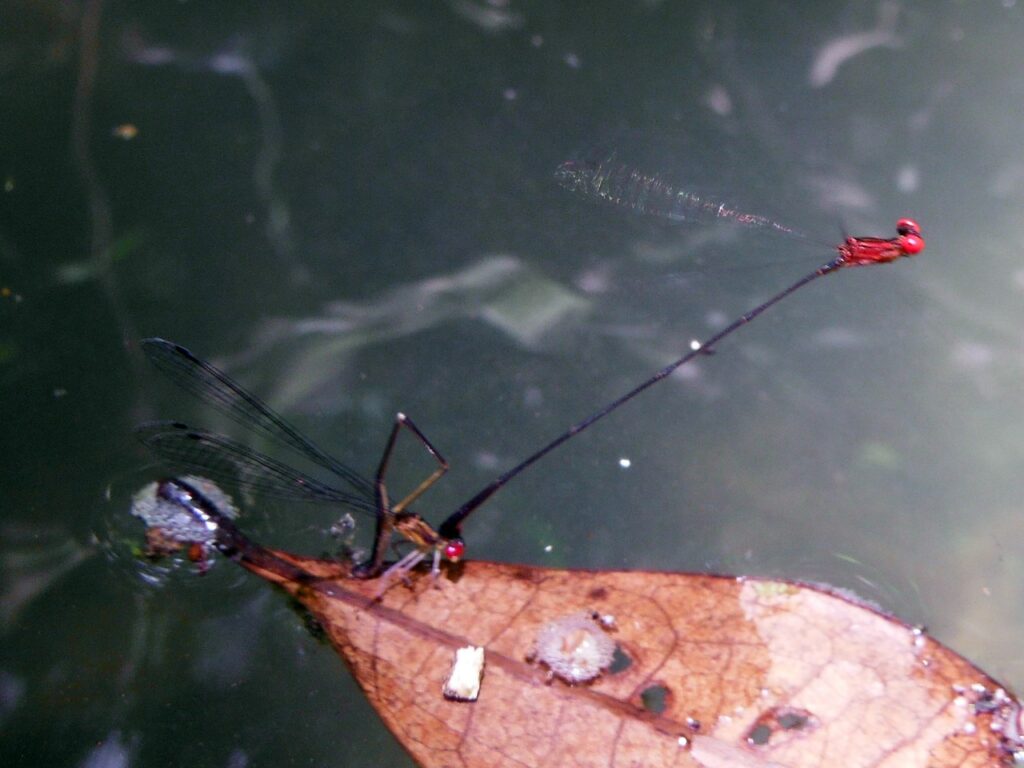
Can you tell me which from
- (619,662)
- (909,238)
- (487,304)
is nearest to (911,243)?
(909,238)

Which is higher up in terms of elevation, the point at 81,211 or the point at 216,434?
the point at 81,211

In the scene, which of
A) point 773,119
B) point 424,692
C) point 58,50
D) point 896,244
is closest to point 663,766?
point 424,692

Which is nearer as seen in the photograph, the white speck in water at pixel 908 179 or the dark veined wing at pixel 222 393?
the dark veined wing at pixel 222 393

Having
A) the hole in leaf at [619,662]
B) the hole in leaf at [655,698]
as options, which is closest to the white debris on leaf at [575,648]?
the hole in leaf at [619,662]

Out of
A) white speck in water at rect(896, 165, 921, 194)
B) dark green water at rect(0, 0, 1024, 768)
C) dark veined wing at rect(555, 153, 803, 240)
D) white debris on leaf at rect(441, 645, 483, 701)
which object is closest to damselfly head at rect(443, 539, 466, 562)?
dark green water at rect(0, 0, 1024, 768)

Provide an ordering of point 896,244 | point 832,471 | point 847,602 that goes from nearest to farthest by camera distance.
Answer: point 847,602 → point 832,471 → point 896,244

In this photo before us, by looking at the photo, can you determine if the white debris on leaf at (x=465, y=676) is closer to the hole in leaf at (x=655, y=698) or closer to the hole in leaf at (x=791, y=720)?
the hole in leaf at (x=655, y=698)

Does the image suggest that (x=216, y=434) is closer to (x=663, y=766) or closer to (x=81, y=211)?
(x=81, y=211)
